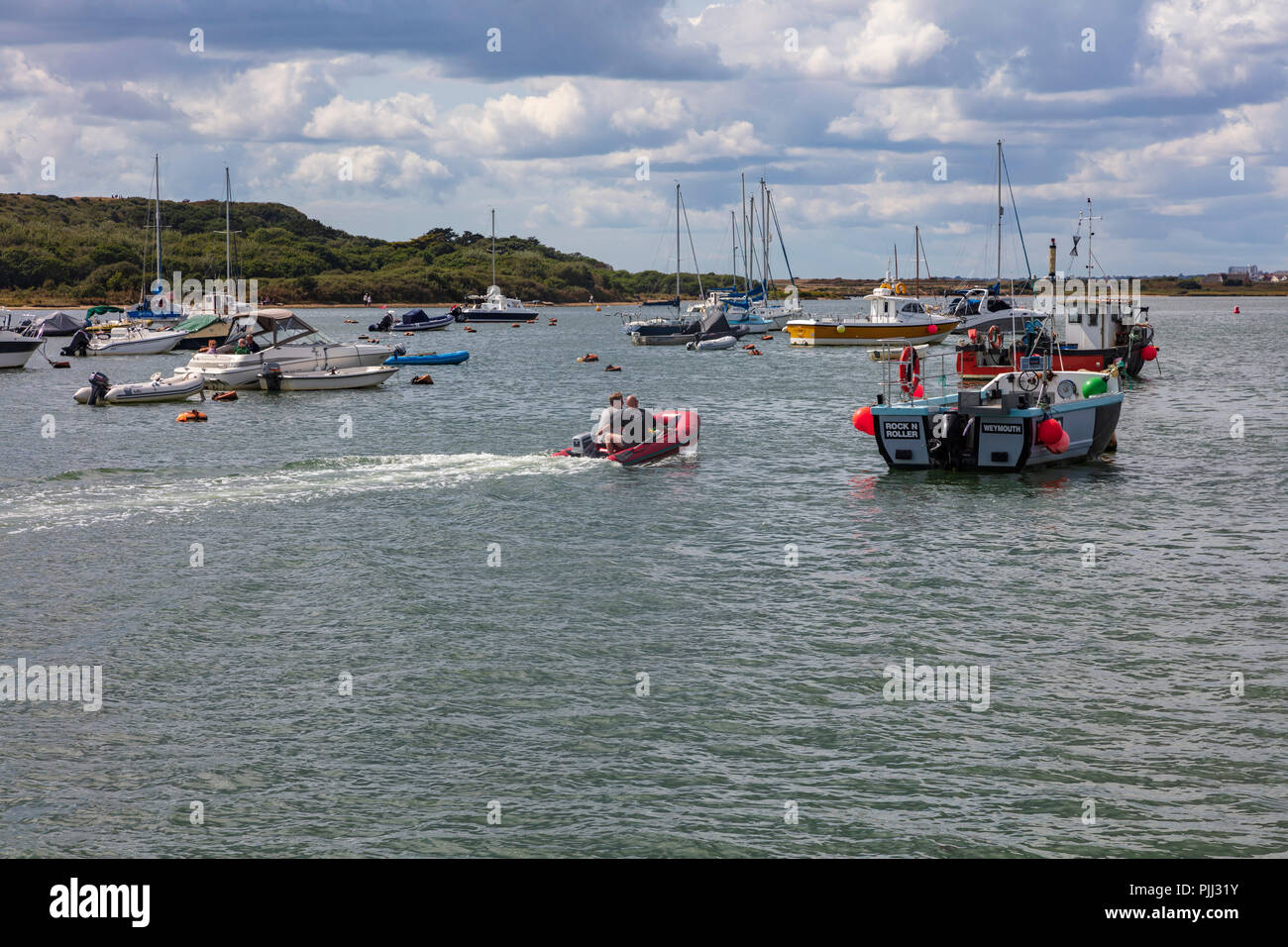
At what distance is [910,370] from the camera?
34.0 meters

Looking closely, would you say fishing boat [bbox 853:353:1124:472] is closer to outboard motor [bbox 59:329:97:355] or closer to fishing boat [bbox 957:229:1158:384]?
fishing boat [bbox 957:229:1158:384]

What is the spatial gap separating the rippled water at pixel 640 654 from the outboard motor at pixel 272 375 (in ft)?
74.6

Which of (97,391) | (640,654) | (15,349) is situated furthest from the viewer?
(15,349)

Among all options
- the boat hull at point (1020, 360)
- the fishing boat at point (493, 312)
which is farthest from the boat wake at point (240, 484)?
the fishing boat at point (493, 312)

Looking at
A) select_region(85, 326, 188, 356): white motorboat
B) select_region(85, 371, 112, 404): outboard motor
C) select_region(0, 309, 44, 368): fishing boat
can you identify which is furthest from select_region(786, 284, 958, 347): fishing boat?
select_region(85, 371, 112, 404): outboard motor

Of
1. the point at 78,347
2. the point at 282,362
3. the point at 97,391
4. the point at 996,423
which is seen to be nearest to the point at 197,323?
the point at 78,347

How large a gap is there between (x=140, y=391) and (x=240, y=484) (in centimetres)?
2696

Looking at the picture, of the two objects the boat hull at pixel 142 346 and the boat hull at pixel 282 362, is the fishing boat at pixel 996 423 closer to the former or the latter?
the boat hull at pixel 282 362

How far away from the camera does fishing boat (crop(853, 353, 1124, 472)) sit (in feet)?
105

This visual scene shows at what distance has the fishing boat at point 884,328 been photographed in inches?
3730

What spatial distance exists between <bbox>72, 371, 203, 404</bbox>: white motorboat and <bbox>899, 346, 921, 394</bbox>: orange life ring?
3495 centimetres

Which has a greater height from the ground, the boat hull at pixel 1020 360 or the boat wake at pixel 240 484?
the boat hull at pixel 1020 360

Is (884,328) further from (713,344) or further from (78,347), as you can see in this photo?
(78,347)

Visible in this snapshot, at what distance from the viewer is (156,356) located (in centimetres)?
9862
